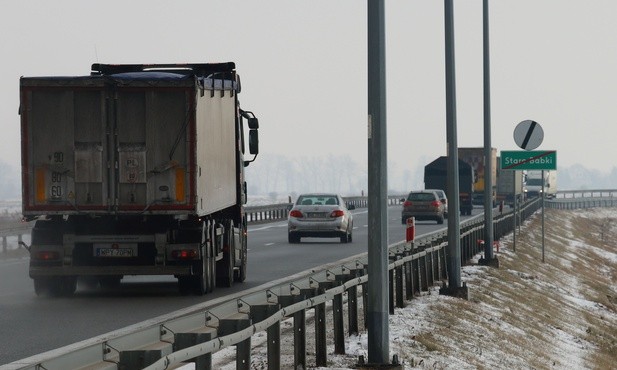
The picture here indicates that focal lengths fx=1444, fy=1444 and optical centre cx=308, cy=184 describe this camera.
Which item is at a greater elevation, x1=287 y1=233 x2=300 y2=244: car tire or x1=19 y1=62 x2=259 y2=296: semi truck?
x1=19 y1=62 x2=259 y2=296: semi truck

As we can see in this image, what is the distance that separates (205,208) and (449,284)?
483 centimetres

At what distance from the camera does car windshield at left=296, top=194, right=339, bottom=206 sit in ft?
140

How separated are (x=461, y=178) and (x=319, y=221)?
34.8m

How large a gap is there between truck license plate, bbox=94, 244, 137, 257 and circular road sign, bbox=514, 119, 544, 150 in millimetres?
14356

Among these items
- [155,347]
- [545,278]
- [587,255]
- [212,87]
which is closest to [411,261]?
[212,87]

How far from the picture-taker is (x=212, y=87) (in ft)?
69.6

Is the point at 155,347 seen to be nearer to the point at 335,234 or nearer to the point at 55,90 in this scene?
the point at 55,90

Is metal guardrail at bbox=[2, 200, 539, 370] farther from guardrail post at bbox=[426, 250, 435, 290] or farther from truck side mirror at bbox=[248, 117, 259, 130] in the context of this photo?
truck side mirror at bbox=[248, 117, 259, 130]

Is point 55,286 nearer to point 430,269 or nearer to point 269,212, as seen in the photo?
point 430,269

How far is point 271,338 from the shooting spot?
1106 cm

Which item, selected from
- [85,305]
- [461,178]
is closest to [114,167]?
[85,305]

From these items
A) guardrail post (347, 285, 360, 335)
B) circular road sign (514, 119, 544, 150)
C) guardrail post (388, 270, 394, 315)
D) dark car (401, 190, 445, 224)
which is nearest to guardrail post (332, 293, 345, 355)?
guardrail post (347, 285, 360, 335)

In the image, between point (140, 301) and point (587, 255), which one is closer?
point (140, 301)

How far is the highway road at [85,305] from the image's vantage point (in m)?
15.0
